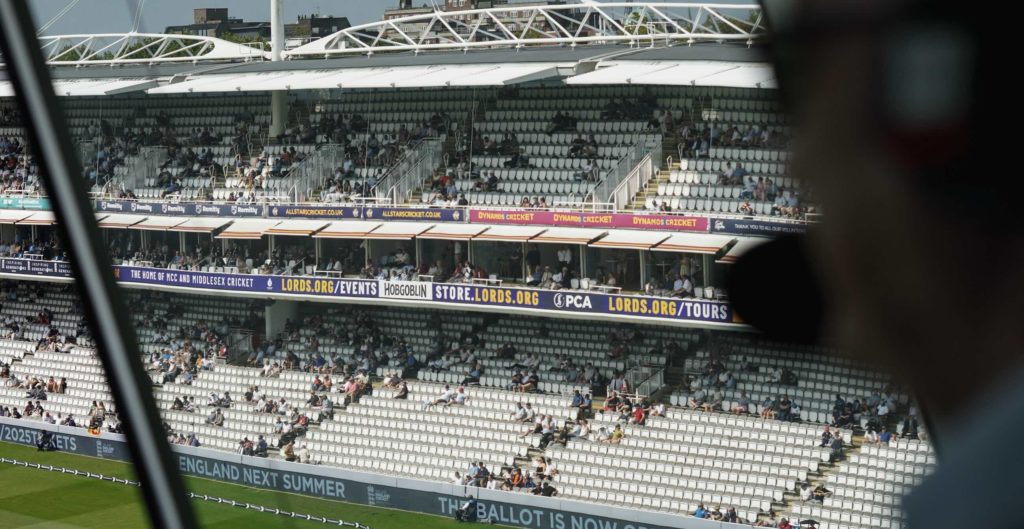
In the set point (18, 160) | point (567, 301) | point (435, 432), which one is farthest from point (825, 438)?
point (18, 160)

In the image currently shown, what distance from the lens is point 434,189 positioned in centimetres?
991

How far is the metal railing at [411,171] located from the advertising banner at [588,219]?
794mm

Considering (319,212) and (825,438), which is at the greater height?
(319,212)

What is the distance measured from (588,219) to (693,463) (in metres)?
2.77

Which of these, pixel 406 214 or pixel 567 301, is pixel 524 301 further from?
pixel 406 214

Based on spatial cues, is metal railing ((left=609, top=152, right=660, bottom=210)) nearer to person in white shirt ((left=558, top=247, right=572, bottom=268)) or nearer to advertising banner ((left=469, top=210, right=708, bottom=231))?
advertising banner ((left=469, top=210, right=708, bottom=231))

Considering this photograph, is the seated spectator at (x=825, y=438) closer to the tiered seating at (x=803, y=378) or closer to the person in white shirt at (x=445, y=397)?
the tiered seating at (x=803, y=378)

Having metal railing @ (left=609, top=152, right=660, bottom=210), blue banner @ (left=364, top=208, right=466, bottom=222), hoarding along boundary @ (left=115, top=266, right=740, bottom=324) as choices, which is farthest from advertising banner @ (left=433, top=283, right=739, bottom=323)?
metal railing @ (left=609, top=152, right=660, bottom=210)

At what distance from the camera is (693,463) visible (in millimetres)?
6648

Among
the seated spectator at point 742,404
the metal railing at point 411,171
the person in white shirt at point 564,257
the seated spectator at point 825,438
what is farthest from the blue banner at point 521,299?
the seated spectator at point 825,438

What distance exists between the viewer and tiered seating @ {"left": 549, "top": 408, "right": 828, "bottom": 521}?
6164mm

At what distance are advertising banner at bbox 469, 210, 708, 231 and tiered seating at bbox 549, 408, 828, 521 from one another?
148 centimetres

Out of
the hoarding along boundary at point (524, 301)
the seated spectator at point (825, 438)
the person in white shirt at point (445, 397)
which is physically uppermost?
the hoarding along boundary at point (524, 301)

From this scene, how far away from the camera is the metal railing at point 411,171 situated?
32.2 feet
